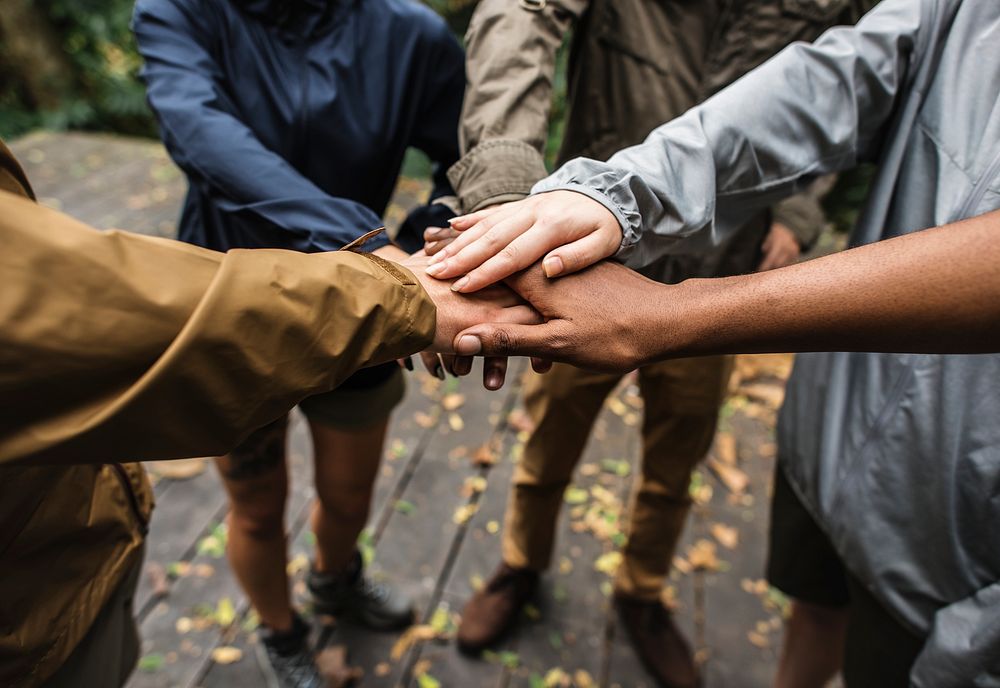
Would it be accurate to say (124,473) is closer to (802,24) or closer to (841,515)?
(841,515)

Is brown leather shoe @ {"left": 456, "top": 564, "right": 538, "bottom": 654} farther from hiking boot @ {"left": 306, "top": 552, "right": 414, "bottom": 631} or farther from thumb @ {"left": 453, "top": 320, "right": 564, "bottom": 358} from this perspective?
thumb @ {"left": 453, "top": 320, "right": 564, "bottom": 358}

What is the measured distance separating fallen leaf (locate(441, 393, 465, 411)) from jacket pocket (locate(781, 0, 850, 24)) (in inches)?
101

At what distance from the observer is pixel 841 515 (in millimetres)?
1625

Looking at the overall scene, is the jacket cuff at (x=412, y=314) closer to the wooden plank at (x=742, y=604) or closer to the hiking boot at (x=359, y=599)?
the hiking boot at (x=359, y=599)

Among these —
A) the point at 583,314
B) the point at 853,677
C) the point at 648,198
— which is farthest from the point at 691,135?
the point at 853,677

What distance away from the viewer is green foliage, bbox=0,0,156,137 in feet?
24.6

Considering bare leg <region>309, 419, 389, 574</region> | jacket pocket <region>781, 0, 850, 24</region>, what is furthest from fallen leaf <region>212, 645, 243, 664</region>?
jacket pocket <region>781, 0, 850, 24</region>

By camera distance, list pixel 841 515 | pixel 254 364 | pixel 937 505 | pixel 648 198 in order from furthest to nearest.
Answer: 1. pixel 841 515
2. pixel 648 198
3. pixel 937 505
4. pixel 254 364

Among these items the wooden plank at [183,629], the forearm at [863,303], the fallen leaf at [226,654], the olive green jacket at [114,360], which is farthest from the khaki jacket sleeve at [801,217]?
the fallen leaf at [226,654]

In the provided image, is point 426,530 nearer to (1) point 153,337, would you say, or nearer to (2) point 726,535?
(2) point 726,535

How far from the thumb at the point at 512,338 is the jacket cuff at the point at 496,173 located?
39cm

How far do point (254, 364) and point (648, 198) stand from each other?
0.96 metres

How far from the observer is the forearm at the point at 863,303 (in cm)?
112

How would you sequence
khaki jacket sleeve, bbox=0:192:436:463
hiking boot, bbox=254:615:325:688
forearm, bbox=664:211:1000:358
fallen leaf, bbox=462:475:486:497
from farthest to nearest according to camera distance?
fallen leaf, bbox=462:475:486:497, hiking boot, bbox=254:615:325:688, forearm, bbox=664:211:1000:358, khaki jacket sleeve, bbox=0:192:436:463
